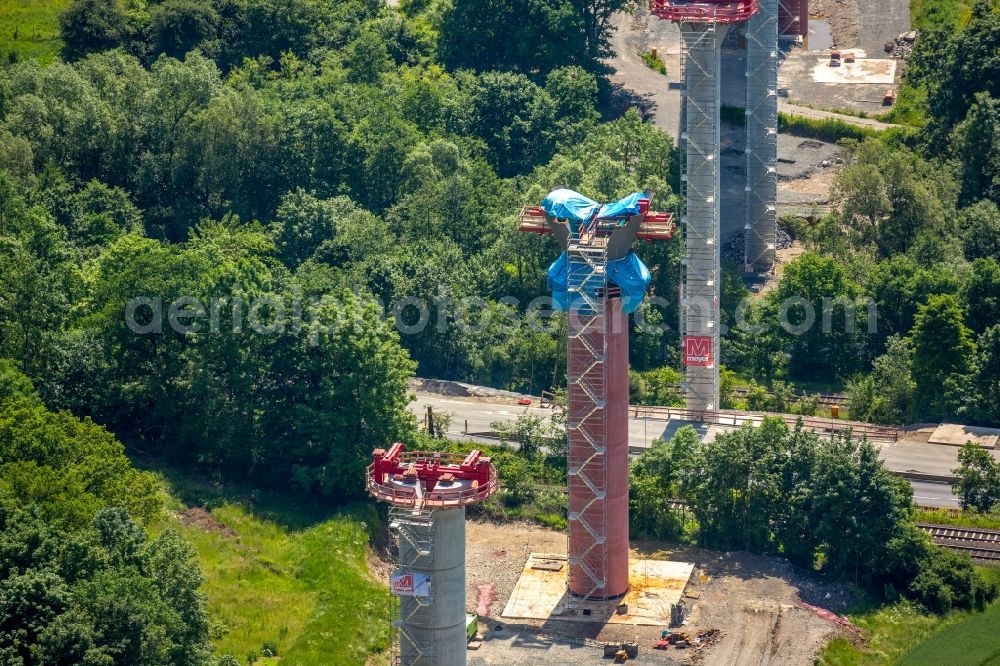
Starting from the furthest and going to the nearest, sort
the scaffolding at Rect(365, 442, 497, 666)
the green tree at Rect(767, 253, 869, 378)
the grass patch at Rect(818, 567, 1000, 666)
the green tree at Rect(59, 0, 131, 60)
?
the green tree at Rect(59, 0, 131, 60), the green tree at Rect(767, 253, 869, 378), the grass patch at Rect(818, 567, 1000, 666), the scaffolding at Rect(365, 442, 497, 666)

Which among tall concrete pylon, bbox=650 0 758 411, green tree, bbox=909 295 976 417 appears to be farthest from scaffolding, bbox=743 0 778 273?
green tree, bbox=909 295 976 417

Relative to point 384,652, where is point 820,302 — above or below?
above

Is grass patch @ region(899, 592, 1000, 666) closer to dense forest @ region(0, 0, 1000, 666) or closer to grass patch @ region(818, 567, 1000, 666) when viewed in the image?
grass patch @ region(818, 567, 1000, 666)

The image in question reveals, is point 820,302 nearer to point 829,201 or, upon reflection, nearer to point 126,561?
point 829,201

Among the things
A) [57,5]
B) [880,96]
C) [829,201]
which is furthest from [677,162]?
[57,5]

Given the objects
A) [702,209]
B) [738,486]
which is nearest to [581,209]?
[738,486]

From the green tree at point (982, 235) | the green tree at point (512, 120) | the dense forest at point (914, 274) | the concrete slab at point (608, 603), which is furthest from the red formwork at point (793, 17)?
the concrete slab at point (608, 603)
